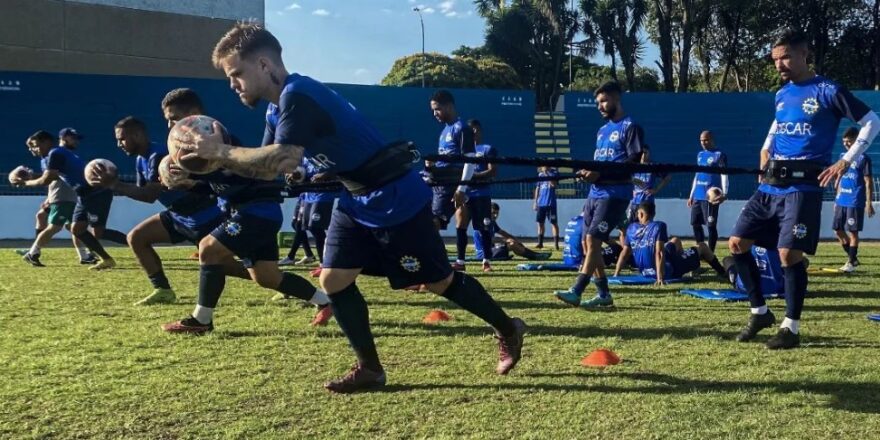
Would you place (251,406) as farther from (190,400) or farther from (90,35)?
(90,35)

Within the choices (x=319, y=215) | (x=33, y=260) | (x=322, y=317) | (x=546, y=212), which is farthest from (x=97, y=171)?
(x=546, y=212)

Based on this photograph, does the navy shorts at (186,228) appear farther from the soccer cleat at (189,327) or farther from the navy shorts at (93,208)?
the navy shorts at (93,208)

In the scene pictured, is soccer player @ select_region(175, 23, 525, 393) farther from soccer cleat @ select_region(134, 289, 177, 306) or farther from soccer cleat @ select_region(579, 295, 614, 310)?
soccer cleat @ select_region(134, 289, 177, 306)

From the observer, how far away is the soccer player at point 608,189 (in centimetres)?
682

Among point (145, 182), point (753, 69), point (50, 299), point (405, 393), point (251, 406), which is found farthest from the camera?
point (753, 69)

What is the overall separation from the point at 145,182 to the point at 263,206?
1.62 meters

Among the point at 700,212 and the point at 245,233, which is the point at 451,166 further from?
the point at 700,212

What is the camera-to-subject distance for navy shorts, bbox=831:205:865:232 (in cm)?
1105

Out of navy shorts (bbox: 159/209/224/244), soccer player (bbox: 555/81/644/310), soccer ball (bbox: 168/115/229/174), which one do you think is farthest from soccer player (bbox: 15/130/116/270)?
soccer ball (bbox: 168/115/229/174)

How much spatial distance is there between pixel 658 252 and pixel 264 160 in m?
6.46

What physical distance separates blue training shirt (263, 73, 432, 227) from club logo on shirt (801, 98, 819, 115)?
2834mm

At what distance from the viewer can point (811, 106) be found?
5117mm

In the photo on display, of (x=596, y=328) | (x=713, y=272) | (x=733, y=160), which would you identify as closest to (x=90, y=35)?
(x=733, y=160)

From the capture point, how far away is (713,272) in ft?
33.0
